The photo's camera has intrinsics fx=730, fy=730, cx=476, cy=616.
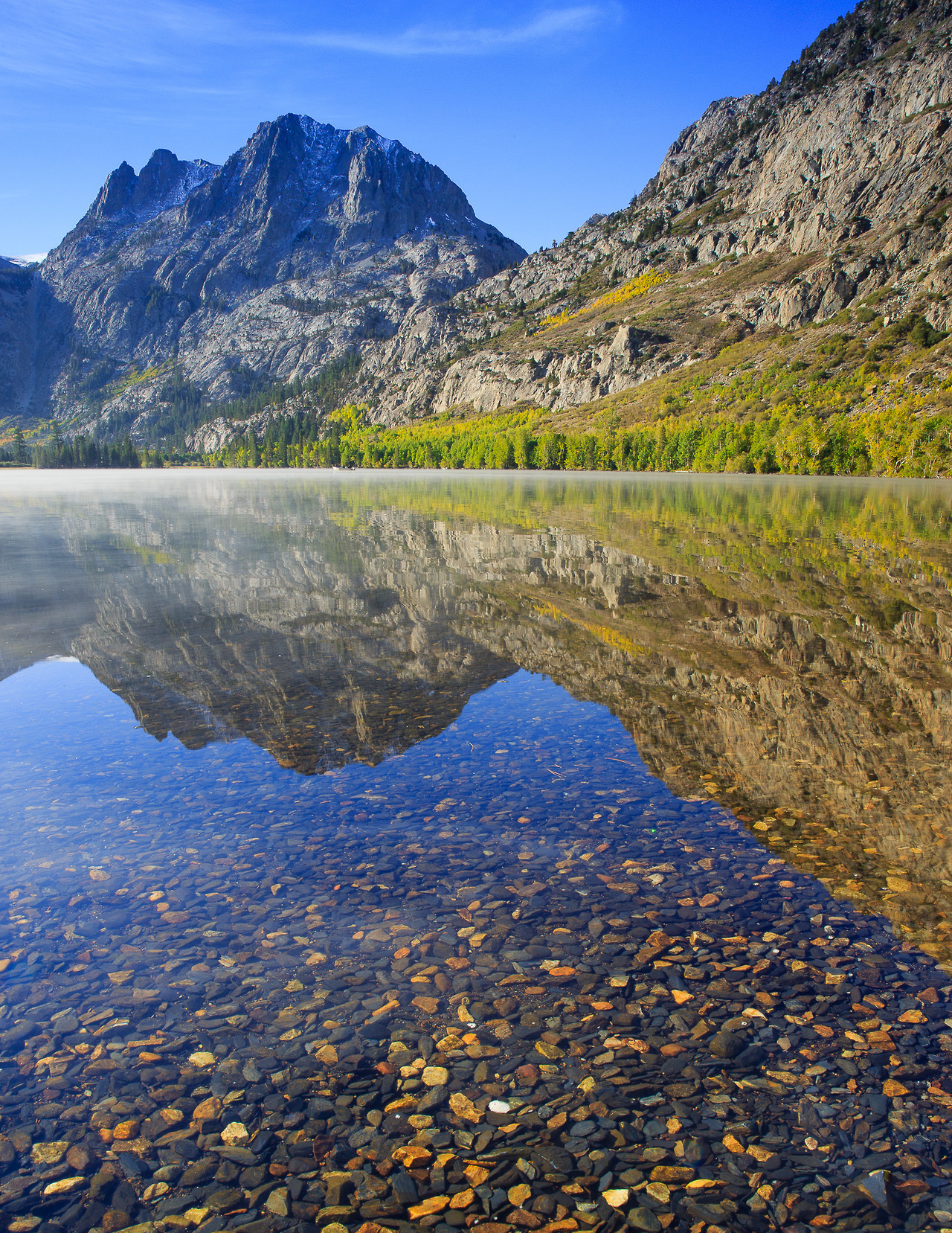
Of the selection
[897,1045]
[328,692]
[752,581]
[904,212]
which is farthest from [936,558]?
[904,212]

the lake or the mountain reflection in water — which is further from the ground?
the mountain reflection in water

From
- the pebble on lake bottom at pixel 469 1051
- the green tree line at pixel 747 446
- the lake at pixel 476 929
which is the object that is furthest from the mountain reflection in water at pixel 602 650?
the green tree line at pixel 747 446

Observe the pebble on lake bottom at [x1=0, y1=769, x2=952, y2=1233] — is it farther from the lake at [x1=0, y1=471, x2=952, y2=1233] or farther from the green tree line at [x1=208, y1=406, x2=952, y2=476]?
the green tree line at [x1=208, y1=406, x2=952, y2=476]

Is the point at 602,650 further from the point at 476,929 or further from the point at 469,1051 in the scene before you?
the point at 469,1051

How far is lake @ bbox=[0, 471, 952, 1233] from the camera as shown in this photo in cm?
393

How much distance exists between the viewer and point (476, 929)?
6016 mm

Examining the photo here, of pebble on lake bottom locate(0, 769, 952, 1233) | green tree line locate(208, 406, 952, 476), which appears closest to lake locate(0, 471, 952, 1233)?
pebble on lake bottom locate(0, 769, 952, 1233)

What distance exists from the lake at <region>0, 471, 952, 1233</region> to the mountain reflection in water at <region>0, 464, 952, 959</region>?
0.09 meters

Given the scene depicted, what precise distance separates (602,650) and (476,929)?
8967mm

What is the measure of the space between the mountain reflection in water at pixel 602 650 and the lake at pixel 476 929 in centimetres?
9

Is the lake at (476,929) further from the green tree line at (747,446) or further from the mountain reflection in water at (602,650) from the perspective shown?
the green tree line at (747,446)

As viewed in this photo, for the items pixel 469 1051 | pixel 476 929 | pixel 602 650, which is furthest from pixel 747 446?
pixel 469 1051

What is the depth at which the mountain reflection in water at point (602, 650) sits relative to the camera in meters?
8.48

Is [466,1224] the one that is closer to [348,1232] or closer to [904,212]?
[348,1232]
